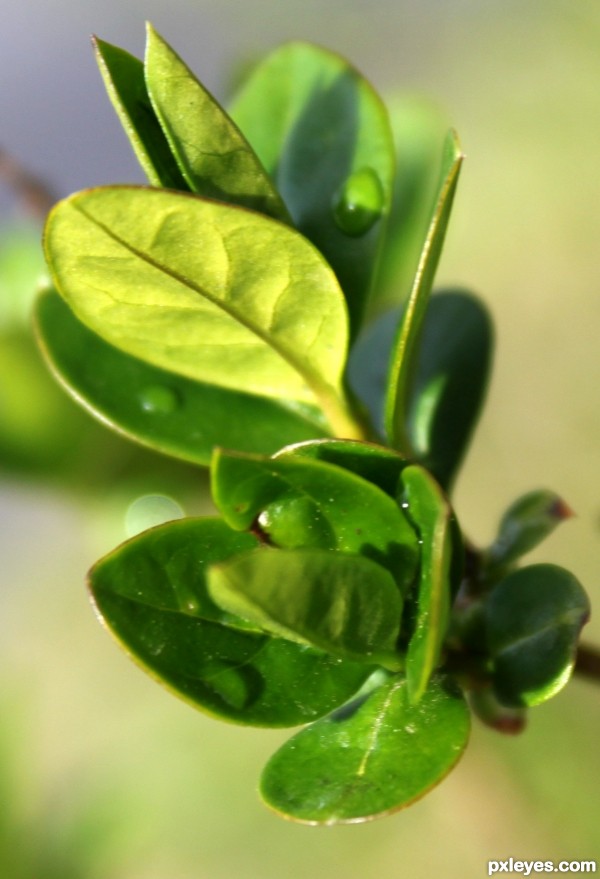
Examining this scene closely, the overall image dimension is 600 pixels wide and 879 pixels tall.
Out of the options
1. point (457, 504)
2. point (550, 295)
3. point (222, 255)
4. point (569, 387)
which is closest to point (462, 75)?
point (550, 295)

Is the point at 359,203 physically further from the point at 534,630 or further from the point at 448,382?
the point at 534,630

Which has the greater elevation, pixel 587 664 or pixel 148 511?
pixel 587 664

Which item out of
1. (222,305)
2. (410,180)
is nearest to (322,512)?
(222,305)

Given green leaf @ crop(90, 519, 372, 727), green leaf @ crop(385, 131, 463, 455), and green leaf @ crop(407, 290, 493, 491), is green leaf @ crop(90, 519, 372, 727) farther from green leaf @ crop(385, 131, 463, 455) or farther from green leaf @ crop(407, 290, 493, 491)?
green leaf @ crop(407, 290, 493, 491)

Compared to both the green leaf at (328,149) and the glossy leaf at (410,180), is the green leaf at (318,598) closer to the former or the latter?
the green leaf at (328,149)

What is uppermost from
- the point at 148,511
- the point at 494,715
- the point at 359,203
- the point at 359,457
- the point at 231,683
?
the point at 359,203

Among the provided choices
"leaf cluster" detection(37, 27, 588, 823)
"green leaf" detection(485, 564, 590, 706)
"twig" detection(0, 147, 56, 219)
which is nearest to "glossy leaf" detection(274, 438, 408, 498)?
"leaf cluster" detection(37, 27, 588, 823)
